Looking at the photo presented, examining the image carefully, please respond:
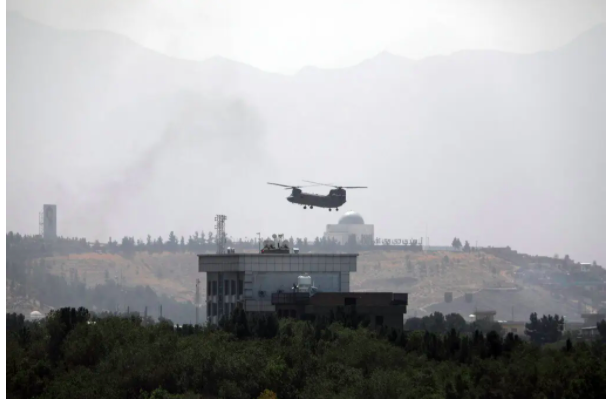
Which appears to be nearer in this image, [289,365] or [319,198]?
[289,365]

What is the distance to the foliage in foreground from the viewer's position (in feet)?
326

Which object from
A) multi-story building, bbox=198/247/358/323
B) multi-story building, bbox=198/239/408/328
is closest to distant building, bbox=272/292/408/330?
multi-story building, bbox=198/239/408/328

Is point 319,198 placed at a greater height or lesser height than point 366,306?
greater

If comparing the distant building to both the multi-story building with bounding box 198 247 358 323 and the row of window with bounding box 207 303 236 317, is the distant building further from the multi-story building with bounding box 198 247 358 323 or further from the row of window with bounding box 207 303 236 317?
the row of window with bounding box 207 303 236 317

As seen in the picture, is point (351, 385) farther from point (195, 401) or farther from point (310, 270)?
point (310, 270)

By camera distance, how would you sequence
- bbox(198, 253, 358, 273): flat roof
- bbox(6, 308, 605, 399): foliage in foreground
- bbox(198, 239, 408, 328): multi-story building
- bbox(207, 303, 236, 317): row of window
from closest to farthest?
1. bbox(6, 308, 605, 399): foliage in foreground
2. bbox(198, 239, 408, 328): multi-story building
3. bbox(198, 253, 358, 273): flat roof
4. bbox(207, 303, 236, 317): row of window

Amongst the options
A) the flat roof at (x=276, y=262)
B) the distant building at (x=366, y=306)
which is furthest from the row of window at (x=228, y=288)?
the distant building at (x=366, y=306)

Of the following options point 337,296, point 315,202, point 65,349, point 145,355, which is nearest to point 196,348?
point 145,355

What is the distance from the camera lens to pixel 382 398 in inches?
4038

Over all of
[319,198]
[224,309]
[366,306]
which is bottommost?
[224,309]

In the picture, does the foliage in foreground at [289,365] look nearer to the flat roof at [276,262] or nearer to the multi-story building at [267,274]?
the multi-story building at [267,274]

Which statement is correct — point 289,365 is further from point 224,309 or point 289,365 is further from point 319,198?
point 319,198

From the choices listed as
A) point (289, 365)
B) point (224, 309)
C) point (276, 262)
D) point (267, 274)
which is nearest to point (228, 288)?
point (224, 309)

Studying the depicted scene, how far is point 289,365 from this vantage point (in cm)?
11981
